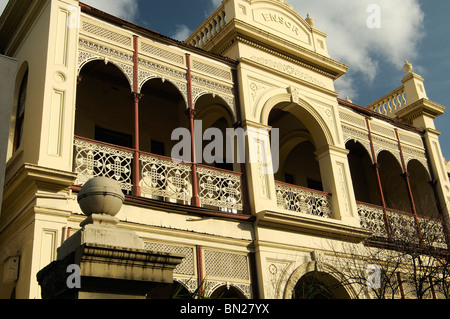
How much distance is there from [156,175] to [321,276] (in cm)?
497

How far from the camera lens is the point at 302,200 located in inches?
531

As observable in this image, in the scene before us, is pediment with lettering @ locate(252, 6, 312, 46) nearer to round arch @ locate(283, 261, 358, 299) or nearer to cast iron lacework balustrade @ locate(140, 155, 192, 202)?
cast iron lacework balustrade @ locate(140, 155, 192, 202)

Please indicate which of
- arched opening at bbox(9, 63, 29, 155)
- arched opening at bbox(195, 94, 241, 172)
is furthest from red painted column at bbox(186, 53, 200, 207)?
arched opening at bbox(9, 63, 29, 155)

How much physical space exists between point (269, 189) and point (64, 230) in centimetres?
523

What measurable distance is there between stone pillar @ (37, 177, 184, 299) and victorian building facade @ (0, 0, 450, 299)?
13.6 ft

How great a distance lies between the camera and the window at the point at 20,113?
11680 mm

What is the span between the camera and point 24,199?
32.0 ft

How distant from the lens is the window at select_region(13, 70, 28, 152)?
11680 millimetres

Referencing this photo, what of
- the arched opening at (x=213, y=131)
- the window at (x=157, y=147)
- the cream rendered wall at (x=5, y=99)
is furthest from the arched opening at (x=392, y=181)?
the cream rendered wall at (x=5, y=99)

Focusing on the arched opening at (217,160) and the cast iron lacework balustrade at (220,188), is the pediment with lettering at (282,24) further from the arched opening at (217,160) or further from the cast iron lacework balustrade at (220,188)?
the cast iron lacework balustrade at (220,188)

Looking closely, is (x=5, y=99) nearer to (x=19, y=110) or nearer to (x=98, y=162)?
(x=98, y=162)
